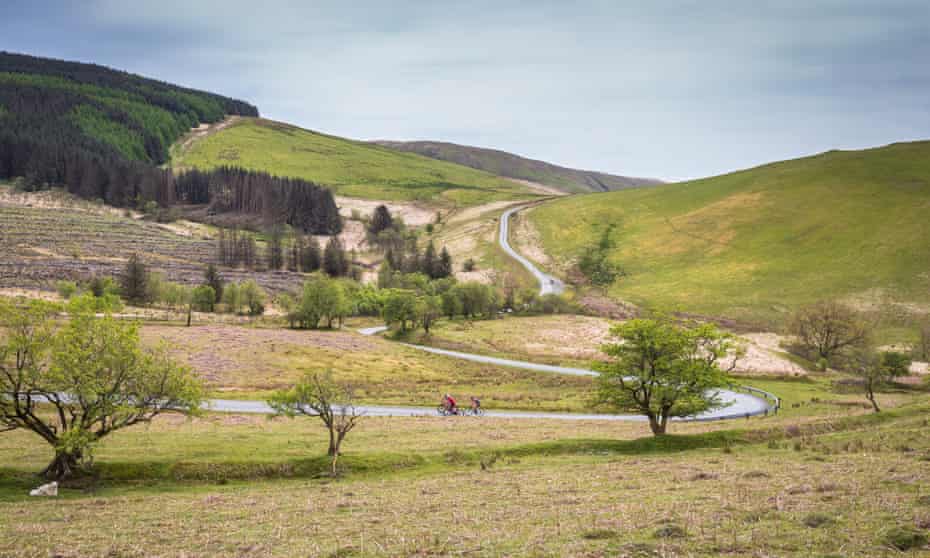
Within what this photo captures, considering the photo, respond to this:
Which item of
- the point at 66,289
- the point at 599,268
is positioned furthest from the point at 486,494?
the point at 599,268

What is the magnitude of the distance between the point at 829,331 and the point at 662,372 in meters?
79.5

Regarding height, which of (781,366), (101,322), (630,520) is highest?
(101,322)

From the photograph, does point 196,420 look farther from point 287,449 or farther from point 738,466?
point 738,466

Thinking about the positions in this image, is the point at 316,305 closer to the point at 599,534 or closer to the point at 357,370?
the point at 357,370

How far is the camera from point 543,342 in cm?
11969

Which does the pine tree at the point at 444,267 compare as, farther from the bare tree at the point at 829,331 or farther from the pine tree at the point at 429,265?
the bare tree at the point at 829,331

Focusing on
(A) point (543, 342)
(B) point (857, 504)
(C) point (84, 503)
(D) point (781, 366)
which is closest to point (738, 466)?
(B) point (857, 504)

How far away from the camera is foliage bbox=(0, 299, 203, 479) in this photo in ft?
103

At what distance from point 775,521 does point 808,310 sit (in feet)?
370

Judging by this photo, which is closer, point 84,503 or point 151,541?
point 151,541

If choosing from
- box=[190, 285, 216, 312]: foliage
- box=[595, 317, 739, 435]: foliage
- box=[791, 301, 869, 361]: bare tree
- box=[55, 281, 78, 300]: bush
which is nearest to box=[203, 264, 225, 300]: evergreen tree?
box=[190, 285, 216, 312]: foliage

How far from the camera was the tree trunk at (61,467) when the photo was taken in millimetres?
31469

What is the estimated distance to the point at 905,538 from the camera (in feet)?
48.3

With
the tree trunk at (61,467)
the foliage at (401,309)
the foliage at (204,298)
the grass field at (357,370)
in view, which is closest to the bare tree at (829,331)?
the grass field at (357,370)
